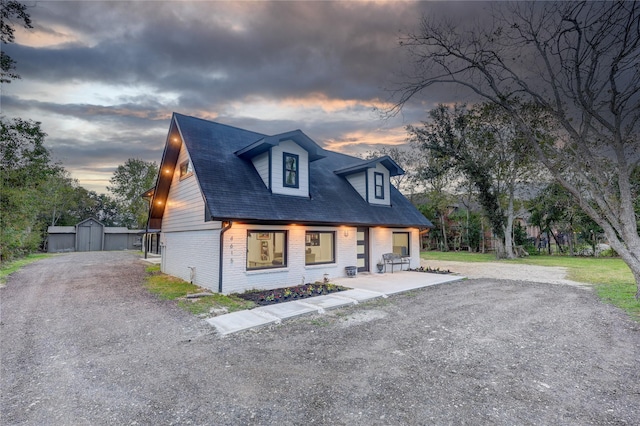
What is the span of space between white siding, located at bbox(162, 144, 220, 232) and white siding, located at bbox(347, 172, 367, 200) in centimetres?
747

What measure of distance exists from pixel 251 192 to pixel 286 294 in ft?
12.1

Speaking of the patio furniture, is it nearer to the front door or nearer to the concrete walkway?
the front door

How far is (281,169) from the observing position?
1085 cm

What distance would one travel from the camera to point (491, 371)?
4.00 metres

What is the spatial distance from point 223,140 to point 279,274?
604cm

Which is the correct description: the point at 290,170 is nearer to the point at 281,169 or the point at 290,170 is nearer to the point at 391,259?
the point at 281,169

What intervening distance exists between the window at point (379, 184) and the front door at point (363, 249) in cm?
237

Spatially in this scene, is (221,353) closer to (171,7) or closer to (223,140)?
(223,140)

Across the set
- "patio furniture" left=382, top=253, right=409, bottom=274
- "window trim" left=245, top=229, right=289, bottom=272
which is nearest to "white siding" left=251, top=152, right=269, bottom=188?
"window trim" left=245, top=229, right=289, bottom=272

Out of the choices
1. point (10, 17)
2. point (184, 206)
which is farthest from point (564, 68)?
point (10, 17)

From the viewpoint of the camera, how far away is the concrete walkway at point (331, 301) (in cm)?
611

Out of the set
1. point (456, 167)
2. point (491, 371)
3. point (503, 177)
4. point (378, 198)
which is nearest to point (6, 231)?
point (378, 198)

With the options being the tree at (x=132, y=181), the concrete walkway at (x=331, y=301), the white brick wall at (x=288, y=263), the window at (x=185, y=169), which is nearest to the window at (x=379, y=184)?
the white brick wall at (x=288, y=263)

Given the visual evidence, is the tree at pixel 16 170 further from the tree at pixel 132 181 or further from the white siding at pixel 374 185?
the tree at pixel 132 181
